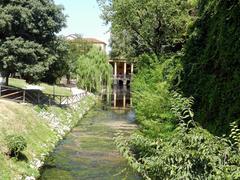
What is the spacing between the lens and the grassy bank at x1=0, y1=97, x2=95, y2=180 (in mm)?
17688

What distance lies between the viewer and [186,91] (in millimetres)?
16438

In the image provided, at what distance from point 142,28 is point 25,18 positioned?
31.1 feet

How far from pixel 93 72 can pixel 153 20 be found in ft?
88.0

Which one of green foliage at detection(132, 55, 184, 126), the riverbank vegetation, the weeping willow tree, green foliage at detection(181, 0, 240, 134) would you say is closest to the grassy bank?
the riverbank vegetation

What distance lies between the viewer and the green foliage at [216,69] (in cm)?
1291

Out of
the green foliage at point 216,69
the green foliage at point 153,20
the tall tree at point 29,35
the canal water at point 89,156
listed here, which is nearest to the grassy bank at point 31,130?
the canal water at point 89,156

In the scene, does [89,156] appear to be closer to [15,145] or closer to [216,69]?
[15,145]

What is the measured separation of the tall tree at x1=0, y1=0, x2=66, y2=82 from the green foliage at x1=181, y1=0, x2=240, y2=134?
16.1 m

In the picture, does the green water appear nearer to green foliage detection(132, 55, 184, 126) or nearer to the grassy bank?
the grassy bank

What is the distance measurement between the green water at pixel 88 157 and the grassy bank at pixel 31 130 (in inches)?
23.7

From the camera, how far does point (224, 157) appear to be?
635 centimetres

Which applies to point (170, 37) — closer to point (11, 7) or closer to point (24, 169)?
point (11, 7)

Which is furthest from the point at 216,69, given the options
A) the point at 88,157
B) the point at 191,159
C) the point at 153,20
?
the point at 153,20

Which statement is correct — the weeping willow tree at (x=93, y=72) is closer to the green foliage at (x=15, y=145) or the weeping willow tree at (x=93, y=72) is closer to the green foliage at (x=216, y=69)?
the green foliage at (x=15, y=145)
